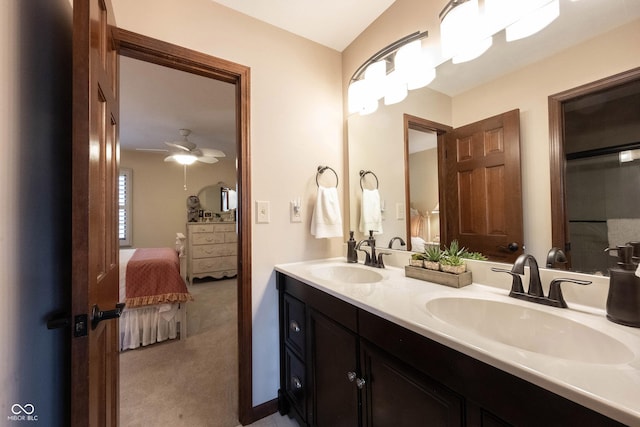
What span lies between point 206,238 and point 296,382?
3745mm

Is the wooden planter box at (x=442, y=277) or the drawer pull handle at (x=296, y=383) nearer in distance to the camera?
the wooden planter box at (x=442, y=277)

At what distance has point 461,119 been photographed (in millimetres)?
1252

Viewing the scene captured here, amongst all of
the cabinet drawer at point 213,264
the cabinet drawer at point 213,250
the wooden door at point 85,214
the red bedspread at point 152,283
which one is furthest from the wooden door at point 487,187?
the cabinet drawer at point 213,250

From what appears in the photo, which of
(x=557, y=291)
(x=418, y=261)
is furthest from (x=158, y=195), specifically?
(x=557, y=291)

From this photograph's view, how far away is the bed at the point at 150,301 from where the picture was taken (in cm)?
229

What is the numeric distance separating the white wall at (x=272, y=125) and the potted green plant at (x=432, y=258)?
0.75m

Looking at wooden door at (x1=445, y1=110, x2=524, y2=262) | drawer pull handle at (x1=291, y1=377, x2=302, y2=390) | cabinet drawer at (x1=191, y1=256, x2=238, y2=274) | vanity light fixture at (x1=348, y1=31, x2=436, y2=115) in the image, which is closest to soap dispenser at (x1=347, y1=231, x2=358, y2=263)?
wooden door at (x1=445, y1=110, x2=524, y2=262)

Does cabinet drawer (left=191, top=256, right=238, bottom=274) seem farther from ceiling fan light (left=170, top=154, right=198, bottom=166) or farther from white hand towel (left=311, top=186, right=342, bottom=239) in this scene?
white hand towel (left=311, top=186, right=342, bottom=239)

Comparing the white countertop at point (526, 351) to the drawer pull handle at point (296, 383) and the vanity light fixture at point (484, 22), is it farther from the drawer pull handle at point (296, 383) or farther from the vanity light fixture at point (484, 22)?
the vanity light fixture at point (484, 22)

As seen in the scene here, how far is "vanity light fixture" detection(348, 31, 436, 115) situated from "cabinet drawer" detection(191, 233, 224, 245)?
372 cm

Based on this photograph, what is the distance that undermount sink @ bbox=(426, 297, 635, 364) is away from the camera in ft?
2.16

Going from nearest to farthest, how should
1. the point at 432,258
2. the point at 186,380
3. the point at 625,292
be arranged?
the point at 625,292
the point at 432,258
the point at 186,380

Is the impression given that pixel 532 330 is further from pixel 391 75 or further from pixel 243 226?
pixel 391 75

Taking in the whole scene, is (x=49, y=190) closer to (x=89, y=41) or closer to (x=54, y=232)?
(x=54, y=232)
